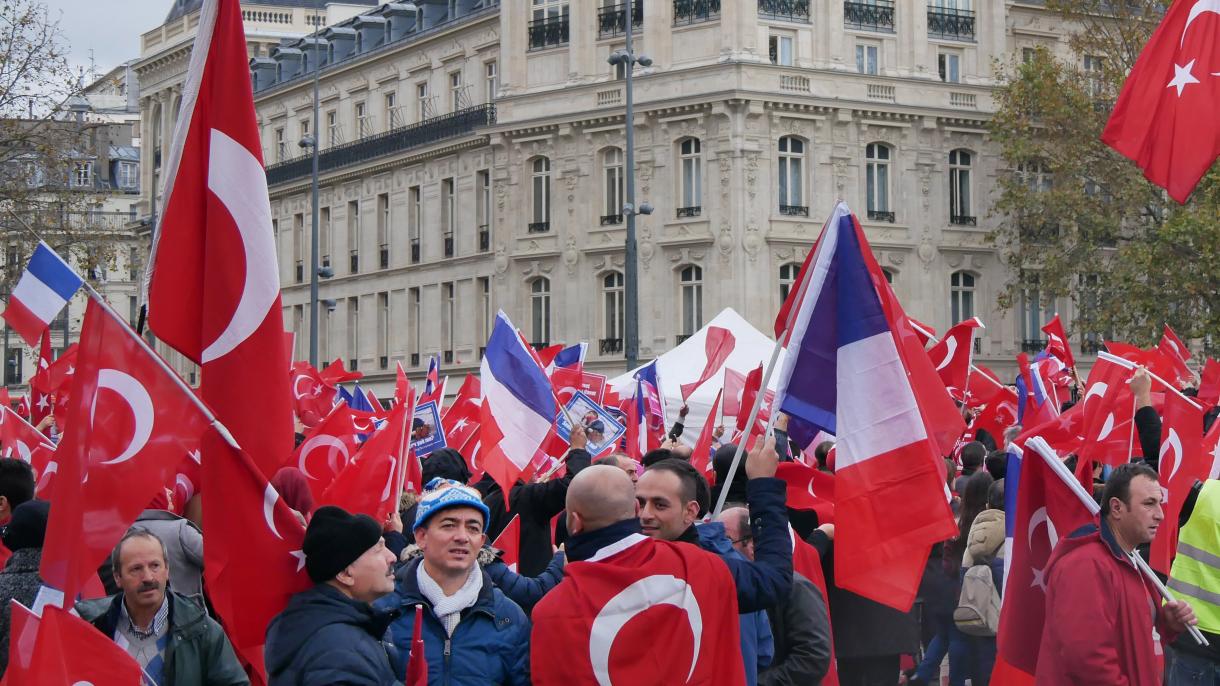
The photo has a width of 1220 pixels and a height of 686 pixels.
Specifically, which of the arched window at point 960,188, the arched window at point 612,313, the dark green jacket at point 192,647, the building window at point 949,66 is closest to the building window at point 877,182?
the arched window at point 960,188

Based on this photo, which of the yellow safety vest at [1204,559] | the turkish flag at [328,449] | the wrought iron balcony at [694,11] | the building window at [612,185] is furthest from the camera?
the building window at [612,185]

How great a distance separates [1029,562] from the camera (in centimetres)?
665

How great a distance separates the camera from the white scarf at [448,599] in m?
5.75

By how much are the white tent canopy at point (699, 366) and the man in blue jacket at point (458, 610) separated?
1781cm

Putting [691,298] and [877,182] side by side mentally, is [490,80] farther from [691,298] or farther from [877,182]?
[877,182]

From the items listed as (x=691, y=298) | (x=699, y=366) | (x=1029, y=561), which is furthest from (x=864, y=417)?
(x=691, y=298)

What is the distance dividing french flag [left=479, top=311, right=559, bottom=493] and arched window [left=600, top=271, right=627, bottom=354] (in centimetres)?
3092

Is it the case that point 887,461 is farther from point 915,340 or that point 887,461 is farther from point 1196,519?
point 1196,519

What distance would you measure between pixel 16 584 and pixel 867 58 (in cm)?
3938

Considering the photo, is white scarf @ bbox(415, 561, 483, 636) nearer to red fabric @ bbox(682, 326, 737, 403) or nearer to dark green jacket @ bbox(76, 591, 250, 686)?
dark green jacket @ bbox(76, 591, 250, 686)

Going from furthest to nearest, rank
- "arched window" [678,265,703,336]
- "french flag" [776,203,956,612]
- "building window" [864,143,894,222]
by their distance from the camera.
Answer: "building window" [864,143,894,222], "arched window" [678,265,703,336], "french flag" [776,203,956,612]

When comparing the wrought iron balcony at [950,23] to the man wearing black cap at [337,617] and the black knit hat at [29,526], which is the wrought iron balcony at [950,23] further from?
the man wearing black cap at [337,617]

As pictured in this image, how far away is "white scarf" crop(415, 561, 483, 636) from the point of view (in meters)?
5.75

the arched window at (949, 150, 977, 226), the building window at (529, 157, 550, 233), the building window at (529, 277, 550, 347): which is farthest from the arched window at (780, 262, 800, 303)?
the building window at (529, 157, 550, 233)
